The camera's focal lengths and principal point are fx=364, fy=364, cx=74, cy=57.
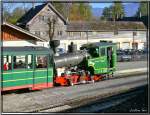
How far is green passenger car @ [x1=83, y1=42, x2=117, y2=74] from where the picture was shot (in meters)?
25.7

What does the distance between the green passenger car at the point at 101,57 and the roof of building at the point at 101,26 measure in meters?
33.6

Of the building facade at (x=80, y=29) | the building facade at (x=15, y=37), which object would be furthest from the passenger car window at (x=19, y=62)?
the building facade at (x=80, y=29)

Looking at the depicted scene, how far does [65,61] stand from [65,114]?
8429 mm

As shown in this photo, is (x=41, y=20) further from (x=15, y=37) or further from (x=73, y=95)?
(x=73, y=95)

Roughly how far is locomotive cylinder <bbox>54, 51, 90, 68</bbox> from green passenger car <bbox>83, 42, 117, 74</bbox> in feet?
1.97

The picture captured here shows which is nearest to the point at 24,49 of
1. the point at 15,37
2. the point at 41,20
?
the point at 15,37

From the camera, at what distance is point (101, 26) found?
6062 cm

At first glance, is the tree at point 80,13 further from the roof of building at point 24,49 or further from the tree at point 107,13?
the roof of building at point 24,49

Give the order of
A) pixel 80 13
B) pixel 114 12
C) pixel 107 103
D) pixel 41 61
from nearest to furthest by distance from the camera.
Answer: pixel 107 103 → pixel 41 61 → pixel 80 13 → pixel 114 12

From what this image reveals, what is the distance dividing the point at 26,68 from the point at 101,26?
136 feet

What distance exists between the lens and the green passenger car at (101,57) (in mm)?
25703

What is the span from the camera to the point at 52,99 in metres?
19.3

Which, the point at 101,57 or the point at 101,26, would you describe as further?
the point at 101,26

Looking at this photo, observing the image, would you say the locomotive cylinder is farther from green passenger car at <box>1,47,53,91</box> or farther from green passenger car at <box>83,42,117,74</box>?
green passenger car at <box>1,47,53,91</box>
